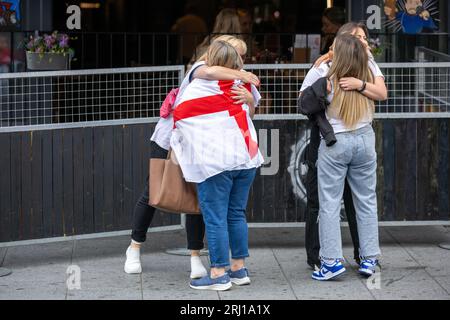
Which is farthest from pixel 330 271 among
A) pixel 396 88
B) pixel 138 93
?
pixel 138 93

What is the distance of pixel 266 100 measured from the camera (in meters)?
8.11

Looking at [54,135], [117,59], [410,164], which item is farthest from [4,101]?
[117,59]

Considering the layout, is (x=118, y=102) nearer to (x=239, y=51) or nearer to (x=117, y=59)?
(x=239, y=51)

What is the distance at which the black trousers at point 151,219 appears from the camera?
7309 mm

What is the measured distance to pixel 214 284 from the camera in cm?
698

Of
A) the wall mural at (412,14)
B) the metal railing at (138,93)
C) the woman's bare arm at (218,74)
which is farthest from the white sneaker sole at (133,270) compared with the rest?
the wall mural at (412,14)

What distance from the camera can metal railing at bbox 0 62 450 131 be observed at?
7.67 meters

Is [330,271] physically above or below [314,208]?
below

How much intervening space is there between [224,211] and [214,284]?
19.9 inches

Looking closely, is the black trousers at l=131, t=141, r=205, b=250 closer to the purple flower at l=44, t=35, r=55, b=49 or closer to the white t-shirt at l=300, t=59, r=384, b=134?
the white t-shirt at l=300, t=59, r=384, b=134

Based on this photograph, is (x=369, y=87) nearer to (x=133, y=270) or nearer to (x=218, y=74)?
(x=218, y=74)

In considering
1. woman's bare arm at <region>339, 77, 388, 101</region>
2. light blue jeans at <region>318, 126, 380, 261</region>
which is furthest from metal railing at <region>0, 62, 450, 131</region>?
light blue jeans at <region>318, 126, 380, 261</region>

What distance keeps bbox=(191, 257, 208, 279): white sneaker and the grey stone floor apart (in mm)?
83

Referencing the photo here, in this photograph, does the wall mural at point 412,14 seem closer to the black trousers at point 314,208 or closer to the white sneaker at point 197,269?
the black trousers at point 314,208
